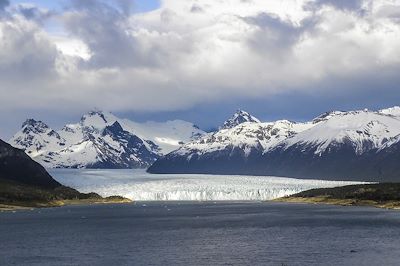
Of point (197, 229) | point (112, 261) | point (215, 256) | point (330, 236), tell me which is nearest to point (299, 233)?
point (330, 236)

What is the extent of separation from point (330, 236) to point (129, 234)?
47.0 meters

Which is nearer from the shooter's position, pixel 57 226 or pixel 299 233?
pixel 299 233

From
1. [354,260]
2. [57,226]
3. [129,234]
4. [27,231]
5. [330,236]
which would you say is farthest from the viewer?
[57,226]

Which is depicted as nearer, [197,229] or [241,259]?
[241,259]

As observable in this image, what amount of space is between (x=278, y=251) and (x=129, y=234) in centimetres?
5297

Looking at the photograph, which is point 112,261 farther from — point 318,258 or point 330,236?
Result: point 330,236

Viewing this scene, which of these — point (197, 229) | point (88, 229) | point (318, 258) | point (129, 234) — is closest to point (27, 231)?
point (88, 229)

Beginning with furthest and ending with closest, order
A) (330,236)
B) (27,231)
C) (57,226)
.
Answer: (57,226), (27,231), (330,236)

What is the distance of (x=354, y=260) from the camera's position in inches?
4262

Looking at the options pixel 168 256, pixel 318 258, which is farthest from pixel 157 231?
pixel 318 258

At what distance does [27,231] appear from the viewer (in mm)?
178625

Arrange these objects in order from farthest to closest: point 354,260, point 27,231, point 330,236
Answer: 1. point 27,231
2. point 330,236
3. point 354,260

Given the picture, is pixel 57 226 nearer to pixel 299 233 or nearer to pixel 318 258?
pixel 299 233

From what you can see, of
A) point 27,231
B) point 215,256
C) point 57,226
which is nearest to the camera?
point 215,256
